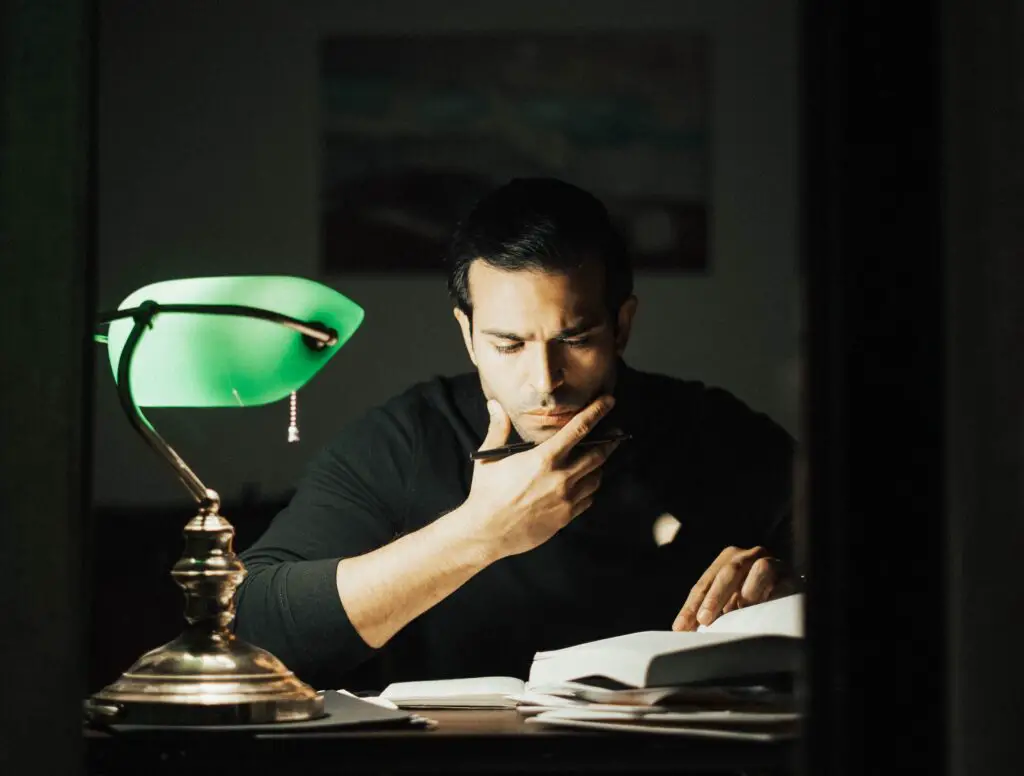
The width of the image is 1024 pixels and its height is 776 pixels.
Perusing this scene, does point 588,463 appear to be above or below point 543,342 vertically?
below

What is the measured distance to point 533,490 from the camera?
1584mm

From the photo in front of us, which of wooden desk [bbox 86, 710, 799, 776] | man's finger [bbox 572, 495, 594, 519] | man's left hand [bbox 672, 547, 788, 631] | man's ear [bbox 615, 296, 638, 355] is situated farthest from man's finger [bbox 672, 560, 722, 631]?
wooden desk [bbox 86, 710, 799, 776]

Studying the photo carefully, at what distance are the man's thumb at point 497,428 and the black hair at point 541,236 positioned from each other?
0.42 feet

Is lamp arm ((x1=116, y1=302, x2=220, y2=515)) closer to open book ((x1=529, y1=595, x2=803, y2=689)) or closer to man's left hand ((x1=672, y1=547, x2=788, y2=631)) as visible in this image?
open book ((x1=529, y1=595, x2=803, y2=689))

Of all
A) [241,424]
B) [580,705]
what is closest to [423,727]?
[580,705]

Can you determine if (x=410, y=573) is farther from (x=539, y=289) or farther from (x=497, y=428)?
(x=539, y=289)

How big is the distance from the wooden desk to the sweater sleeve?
51cm

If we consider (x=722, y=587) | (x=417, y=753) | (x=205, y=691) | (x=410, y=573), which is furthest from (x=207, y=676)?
(x=722, y=587)

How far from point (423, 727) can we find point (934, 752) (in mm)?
416

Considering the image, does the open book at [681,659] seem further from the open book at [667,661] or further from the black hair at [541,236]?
the black hair at [541,236]

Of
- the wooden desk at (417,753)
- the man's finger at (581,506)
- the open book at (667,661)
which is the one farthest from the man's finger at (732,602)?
the wooden desk at (417,753)

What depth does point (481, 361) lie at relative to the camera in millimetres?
1651

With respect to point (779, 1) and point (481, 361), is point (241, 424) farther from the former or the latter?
point (779, 1)

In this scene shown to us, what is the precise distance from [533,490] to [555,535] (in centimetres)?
7
